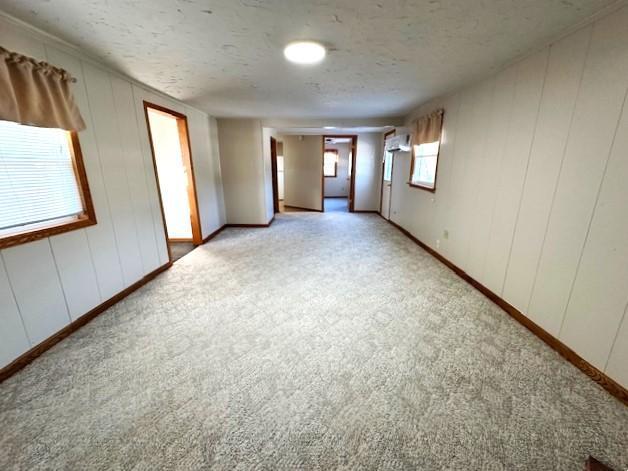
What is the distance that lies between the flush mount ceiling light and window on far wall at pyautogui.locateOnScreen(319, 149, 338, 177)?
26.3 ft

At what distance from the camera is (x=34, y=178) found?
5.78 feet

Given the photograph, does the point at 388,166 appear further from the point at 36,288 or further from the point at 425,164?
the point at 36,288

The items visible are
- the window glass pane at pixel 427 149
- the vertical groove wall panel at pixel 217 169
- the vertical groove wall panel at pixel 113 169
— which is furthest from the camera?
the vertical groove wall panel at pixel 217 169

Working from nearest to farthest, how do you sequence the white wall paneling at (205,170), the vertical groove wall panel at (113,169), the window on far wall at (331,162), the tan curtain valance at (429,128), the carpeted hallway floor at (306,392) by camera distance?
the carpeted hallway floor at (306,392)
the vertical groove wall panel at (113,169)
the tan curtain valance at (429,128)
the white wall paneling at (205,170)
the window on far wall at (331,162)

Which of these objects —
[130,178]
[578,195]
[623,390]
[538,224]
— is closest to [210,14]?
[130,178]

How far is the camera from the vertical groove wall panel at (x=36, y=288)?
1616 millimetres

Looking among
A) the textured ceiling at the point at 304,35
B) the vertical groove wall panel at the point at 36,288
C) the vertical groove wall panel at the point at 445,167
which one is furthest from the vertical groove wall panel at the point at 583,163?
the vertical groove wall panel at the point at 36,288

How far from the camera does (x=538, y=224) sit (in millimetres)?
1937

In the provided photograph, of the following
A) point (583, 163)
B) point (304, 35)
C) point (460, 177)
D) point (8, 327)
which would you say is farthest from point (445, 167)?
point (8, 327)

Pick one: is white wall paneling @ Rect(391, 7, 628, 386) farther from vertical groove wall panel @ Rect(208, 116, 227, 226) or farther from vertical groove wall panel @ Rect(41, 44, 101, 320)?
vertical groove wall panel @ Rect(208, 116, 227, 226)

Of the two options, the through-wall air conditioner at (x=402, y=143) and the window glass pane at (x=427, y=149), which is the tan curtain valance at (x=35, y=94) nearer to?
the window glass pane at (x=427, y=149)

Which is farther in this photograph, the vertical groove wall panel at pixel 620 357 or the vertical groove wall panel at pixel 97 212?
the vertical groove wall panel at pixel 97 212

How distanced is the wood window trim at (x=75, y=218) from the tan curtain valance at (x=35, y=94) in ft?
0.63

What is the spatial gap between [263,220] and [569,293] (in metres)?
4.75
